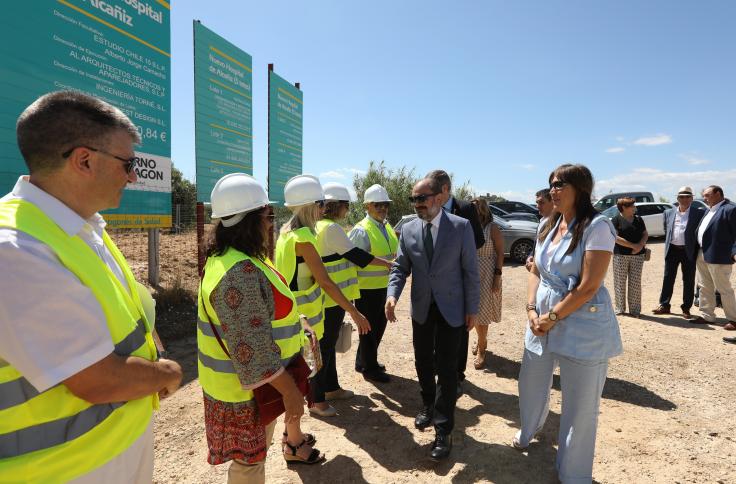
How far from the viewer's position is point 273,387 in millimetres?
1830

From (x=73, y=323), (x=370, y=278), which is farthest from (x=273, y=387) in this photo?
(x=370, y=278)

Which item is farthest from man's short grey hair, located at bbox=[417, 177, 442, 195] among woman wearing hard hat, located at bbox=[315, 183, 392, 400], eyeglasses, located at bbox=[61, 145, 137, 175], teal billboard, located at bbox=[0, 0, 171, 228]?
teal billboard, located at bbox=[0, 0, 171, 228]

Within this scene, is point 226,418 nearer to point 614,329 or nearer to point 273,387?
point 273,387

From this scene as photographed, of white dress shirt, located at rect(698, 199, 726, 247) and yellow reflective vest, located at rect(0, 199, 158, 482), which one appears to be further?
→ white dress shirt, located at rect(698, 199, 726, 247)

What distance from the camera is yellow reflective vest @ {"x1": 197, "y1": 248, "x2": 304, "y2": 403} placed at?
178cm

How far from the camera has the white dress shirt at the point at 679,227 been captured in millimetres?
6621

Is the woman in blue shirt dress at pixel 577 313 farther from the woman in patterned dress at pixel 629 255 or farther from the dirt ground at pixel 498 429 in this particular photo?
the woman in patterned dress at pixel 629 255

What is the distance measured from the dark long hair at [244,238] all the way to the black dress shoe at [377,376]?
9.10ft

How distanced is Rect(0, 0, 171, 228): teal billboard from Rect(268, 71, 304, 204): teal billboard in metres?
2.75

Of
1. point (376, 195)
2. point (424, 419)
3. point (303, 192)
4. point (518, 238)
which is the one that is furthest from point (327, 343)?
point (518, 238)

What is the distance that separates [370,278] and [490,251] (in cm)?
135

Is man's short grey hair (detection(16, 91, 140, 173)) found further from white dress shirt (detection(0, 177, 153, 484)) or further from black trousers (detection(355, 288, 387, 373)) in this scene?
black trousers (detection(355, 288, 387, 373))

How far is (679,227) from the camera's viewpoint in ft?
22.0

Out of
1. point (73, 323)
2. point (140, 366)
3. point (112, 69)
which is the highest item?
point (112, 69)
